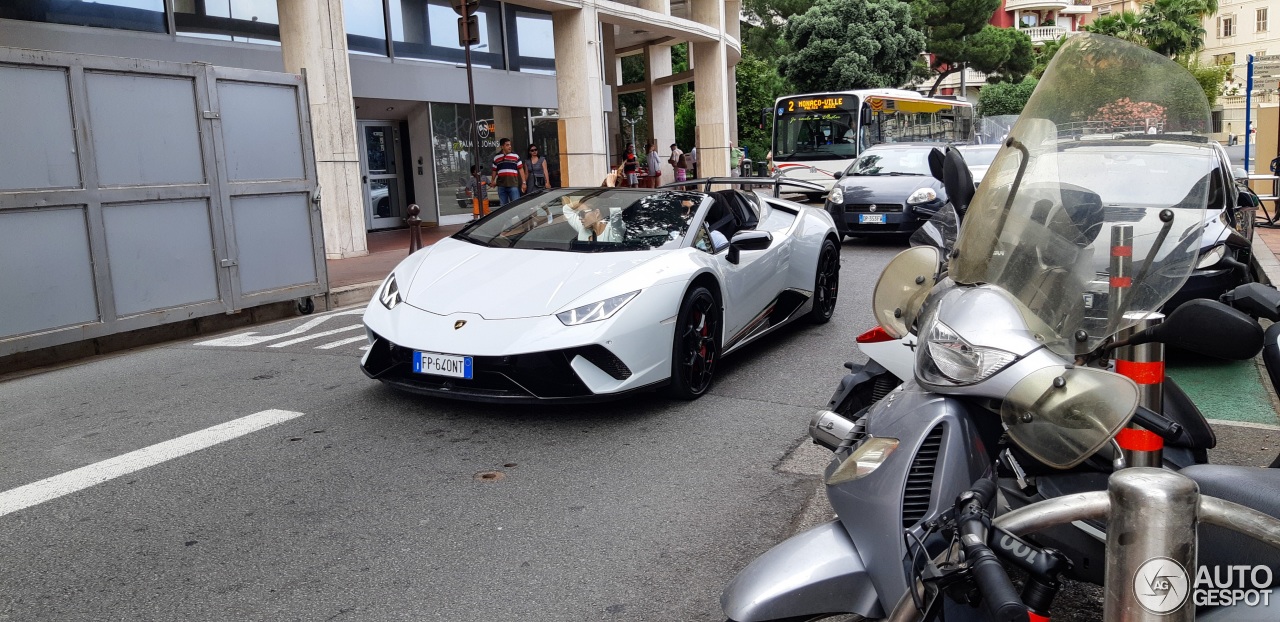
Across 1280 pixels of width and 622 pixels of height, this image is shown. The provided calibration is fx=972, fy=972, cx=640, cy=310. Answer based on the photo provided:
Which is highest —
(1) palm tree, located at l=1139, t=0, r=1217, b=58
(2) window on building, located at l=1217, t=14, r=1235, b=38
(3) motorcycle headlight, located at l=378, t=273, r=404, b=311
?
(2) window on building, located at l=1217, t=14, r=1235, b=38

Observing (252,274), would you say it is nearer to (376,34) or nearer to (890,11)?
Result: (376,34)

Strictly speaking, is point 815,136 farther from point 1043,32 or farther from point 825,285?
point 1043,32

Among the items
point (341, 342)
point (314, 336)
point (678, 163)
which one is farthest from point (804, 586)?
point (678, 163)

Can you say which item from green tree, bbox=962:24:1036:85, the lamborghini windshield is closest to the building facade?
the lamborghini windshield

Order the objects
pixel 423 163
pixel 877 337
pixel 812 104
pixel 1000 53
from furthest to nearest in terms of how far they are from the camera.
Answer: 1. pixel 1000 53
2. pixel 812 104
3. pixel 423 163
4. pixel 877 337

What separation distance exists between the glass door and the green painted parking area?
15.8 meters

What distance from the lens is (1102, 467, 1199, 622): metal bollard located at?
58.7 inches

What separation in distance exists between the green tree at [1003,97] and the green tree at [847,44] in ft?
58.1

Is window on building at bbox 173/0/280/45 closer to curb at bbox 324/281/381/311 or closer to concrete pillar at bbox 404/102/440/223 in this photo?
concrete pillar at bbox 404/102/440/223

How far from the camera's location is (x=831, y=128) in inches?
918

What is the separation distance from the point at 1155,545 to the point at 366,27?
60.9 feet

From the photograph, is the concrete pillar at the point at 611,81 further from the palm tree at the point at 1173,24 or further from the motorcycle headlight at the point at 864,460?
the palm tree at the point at 1173,24

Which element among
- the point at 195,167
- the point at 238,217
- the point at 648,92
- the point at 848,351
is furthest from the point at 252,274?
the point at 648,92

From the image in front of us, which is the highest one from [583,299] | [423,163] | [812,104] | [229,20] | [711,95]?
[229,20]
